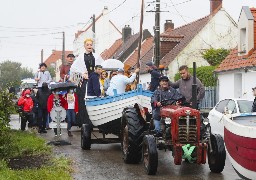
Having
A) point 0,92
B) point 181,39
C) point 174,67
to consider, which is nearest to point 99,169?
point 0,92

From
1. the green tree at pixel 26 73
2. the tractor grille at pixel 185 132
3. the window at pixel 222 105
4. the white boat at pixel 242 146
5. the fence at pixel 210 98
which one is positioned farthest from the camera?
the green tree at pixel 26 73

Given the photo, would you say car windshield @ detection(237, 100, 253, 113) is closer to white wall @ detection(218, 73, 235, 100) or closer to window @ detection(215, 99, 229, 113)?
window @ detection(215, 99, 229, 113)

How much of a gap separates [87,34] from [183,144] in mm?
70663

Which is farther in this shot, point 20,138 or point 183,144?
point 20,138

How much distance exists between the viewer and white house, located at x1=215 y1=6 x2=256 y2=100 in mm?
25781

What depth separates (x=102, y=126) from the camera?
12844 mm

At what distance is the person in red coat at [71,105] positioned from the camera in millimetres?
16017


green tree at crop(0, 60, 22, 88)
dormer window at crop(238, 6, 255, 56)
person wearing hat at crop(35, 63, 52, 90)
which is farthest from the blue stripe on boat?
green tree at crop(0, 60, 22, 88)

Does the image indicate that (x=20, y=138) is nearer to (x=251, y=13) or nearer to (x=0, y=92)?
(x=0, y=92)

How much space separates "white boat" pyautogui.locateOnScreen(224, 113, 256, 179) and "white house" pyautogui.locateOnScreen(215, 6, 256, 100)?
56.1 ft

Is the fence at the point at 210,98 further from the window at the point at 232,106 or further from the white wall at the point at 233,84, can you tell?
the window at the point at 232,106

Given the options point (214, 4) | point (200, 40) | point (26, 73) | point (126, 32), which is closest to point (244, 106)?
point (200, 40)

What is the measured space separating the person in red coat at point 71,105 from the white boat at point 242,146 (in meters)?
7.81

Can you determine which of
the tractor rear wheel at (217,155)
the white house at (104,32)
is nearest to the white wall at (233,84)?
the tractor rear wheel at (217,155)
